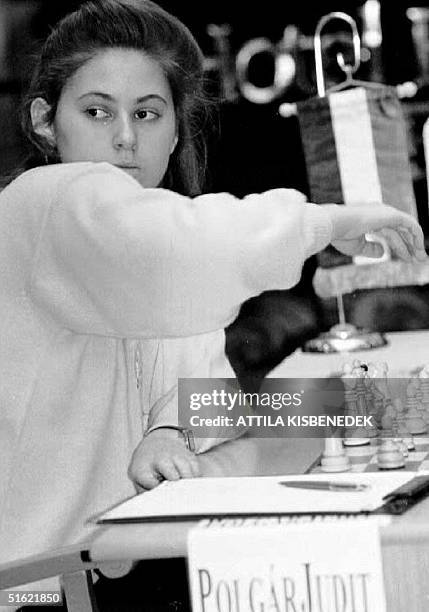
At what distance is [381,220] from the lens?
1.19m

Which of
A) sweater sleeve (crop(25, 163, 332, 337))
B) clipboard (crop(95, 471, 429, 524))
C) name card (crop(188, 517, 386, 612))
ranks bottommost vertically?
name card (crop(188, 517, 386, 612))

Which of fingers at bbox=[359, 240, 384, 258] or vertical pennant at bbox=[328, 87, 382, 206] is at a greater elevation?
vertical pennant at bbox=[328, 87, 382, 206]

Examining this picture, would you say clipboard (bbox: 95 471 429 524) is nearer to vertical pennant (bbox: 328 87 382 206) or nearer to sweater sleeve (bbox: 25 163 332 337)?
sweater sleeve (bbox: 25 163 332 337)

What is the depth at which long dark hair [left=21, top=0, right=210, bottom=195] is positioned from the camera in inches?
58.4

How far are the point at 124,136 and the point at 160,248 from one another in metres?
0.39

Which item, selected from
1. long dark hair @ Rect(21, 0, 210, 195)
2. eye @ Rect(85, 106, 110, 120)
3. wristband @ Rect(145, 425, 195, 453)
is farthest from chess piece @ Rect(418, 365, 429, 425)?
eye @ Rect(85, 106, 110, 120)

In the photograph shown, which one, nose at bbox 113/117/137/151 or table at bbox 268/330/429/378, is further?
table at bbox 268/330/429/378

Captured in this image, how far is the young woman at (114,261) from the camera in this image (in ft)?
3.63

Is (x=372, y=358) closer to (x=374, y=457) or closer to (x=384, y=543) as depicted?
(x=374, y=457)

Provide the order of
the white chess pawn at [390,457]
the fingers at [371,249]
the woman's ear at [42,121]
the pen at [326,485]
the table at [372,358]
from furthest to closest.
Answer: the table at [372,358], the woman's ear at [42,121], the fingers at [371,249], the white chess pawn at [390,457], the pen at [326,485]

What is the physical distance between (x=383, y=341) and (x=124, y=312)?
103cm

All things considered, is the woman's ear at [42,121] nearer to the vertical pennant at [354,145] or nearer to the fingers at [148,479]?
the fingers at [148,479]

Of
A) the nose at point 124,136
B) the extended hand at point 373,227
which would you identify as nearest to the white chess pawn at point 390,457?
the extended hand at point 373,227

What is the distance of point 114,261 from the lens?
43.9 inches
